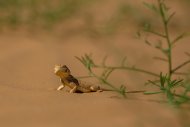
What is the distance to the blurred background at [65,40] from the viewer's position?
6223 mm

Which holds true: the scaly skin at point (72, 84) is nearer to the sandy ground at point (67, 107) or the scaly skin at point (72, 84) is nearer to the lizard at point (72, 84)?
the lizard at point (72, 84)

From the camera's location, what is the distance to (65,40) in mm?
9242

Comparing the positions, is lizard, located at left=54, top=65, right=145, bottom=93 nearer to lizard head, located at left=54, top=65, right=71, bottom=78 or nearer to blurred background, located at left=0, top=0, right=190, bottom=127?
lizard head, located at left=54, top=65, right=71, bottom=78

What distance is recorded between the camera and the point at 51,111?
4719 millimetres

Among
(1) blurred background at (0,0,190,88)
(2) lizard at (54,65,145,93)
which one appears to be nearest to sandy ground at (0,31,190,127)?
(2) lizard at (54,65,145,93)

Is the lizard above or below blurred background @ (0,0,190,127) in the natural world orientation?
below

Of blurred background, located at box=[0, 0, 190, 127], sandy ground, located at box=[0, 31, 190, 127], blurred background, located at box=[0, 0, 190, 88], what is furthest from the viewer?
blurred background, located at box=[0, 0, 190, 88]

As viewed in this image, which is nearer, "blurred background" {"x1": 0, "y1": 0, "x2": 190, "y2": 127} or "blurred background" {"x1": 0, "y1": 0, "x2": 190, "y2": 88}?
"blurred background" {"x1": 0, "y1": 0, "x2": 190, "y2": 127}

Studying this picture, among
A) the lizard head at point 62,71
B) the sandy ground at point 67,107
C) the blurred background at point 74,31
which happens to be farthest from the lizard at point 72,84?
the blurred background at point 74,31

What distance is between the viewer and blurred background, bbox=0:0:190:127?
6223 millimetres

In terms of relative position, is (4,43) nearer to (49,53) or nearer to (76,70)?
(49,53)

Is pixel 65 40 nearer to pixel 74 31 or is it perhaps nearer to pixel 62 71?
pixel 74 31

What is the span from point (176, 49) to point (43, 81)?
9.23 feet

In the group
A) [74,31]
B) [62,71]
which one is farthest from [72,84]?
[74,31]
